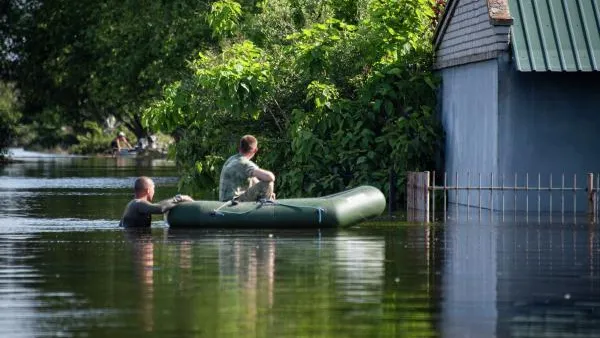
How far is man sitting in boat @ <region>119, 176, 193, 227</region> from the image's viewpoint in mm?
27062

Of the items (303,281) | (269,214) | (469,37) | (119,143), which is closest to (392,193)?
(469,37)

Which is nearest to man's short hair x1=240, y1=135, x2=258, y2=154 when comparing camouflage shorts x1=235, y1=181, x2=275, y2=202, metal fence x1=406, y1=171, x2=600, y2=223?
camouflage shorts x1=235, y1=181, x2=275, y2=202

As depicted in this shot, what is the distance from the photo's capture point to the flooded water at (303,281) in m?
14.1

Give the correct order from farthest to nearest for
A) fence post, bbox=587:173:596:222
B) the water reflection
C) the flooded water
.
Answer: fence post, bbox=587:173:596:222 → the water reflection → the flooded water

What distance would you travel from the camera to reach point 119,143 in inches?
4779

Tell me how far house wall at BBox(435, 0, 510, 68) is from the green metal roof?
490mm

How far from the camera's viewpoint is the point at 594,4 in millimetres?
33062

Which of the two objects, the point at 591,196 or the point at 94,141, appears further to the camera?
the point at 94,141

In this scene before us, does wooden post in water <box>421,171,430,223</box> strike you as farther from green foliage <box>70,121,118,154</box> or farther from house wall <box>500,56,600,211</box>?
green foliage <box>70,121,118,154</box>

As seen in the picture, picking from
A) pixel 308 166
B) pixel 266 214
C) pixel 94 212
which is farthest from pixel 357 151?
pixel 266 214

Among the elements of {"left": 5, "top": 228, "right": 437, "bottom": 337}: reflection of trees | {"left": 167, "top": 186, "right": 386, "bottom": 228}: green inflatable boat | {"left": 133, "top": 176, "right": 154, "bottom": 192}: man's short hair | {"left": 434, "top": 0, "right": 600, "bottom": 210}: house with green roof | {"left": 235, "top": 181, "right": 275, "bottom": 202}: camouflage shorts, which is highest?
{"left": 434, "top": 0, "right": 600, "bottom": 210}: house with green roof

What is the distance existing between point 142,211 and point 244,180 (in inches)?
71.9

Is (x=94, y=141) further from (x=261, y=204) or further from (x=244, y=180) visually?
(x=261, y=204)

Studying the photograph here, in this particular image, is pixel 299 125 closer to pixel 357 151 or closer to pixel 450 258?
pixel 357 151
